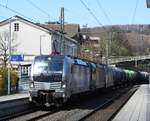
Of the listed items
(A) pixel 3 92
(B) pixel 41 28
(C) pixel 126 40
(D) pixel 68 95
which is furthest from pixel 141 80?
(D) pixel 68 95

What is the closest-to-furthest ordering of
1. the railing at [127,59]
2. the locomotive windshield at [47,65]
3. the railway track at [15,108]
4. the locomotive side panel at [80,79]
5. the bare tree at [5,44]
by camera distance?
the railway track at [15,108], the locomotive windshield at [47,65], the locomotive side panel at [80,79], the bare tree at [5,44], the railing at [127,59]

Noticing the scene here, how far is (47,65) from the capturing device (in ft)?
83.2

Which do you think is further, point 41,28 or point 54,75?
point 41,28

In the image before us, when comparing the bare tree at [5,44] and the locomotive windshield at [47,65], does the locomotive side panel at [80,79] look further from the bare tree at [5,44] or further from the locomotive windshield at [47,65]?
the bare tree at [5,44]

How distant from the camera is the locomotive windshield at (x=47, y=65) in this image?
25.0 m

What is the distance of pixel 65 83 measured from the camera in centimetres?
2464

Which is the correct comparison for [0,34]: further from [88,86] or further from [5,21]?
[88,86]

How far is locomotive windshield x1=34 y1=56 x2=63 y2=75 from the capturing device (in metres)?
25.0

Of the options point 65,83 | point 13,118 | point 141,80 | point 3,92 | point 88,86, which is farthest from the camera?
point 141,80

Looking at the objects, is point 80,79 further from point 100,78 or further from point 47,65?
point 100,78

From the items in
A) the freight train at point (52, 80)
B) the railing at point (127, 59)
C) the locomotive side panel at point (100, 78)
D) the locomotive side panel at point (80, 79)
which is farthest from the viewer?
the railing at point (127, 59)

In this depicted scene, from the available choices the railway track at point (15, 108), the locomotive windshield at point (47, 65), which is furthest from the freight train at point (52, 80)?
the railway track at point (15, 108)

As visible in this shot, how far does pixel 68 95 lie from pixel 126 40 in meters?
116

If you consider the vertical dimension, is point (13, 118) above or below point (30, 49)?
below
